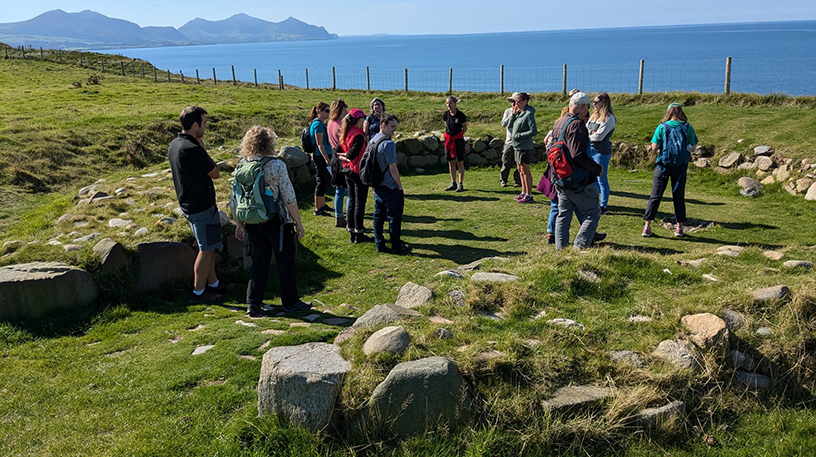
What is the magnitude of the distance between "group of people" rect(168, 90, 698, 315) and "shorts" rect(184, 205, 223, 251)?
12 millimetres

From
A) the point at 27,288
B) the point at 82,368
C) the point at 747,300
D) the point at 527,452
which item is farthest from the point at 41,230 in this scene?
the point at 747,300

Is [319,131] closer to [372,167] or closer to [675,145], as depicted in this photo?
[372,167]

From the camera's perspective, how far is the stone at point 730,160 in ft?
45.6

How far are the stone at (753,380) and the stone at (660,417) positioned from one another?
83cm

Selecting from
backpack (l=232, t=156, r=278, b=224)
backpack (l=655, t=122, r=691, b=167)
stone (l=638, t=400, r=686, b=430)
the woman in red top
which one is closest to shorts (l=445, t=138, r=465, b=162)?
the woman in red top

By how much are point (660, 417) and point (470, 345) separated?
1499 mm

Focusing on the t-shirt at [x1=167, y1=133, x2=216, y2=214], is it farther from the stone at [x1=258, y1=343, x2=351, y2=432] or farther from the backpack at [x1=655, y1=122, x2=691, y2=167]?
the backpack at [x1=655, y1=122, x2=691, y2=167]

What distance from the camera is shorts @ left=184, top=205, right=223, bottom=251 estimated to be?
7.00m

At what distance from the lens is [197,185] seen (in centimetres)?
687

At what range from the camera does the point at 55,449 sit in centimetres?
401

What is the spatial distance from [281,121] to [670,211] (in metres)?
14.1

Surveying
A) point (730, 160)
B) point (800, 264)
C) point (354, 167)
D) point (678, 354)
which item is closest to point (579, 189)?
point (800, 264)

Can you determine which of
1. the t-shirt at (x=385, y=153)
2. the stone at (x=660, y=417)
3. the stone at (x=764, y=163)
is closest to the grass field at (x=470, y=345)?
the stone at (x=660, y=417)

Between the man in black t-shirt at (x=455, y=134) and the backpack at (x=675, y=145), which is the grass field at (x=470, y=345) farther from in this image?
the man in black t-shirt at (x=455, y=134)
